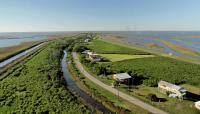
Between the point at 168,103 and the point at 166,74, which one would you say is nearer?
the point at 168,103

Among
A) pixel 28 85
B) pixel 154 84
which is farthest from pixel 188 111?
pixel 28 85

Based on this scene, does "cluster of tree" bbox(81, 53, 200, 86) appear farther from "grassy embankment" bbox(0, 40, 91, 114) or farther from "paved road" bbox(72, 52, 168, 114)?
"grassy embankment" bbox(0, 40, 91, 114)

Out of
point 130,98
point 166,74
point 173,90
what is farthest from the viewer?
point 166,74

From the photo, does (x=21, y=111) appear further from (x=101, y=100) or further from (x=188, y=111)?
(x=188, y=111)

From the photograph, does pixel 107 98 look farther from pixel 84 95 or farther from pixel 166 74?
pixel 166 74

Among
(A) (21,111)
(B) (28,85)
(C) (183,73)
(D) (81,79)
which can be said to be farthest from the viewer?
(C) (183,73)

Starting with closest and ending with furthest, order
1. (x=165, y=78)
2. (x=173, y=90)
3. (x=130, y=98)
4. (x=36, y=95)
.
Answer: (x=130, y=98), (x=36, y=95), (x=173, y=90), (x=165, y=78)

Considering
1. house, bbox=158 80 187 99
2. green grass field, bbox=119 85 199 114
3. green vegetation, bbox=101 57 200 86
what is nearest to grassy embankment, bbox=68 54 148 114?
green grass field, bbox=119 85 199 114

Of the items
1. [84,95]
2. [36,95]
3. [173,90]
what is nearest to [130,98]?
[173,90]

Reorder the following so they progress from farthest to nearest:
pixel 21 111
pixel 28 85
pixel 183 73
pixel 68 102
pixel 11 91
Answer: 1. pixel 183 73
2. pixel 28 85
3. pixel 11 91
4. pixel 68 102
5. pixel 21 111
